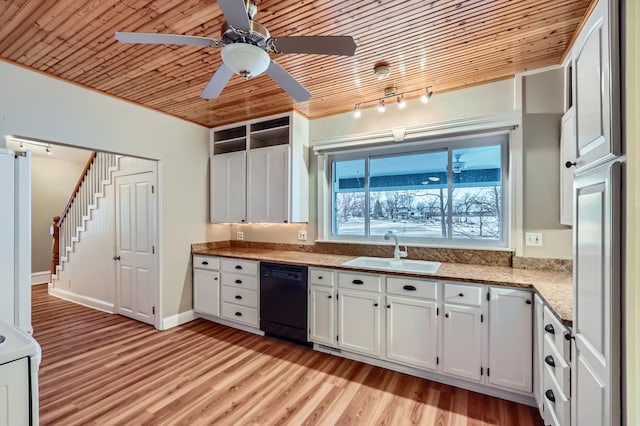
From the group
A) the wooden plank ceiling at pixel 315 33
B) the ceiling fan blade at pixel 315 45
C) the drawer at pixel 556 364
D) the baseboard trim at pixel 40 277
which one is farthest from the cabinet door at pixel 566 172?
the baseboard trim at pixel 40 277

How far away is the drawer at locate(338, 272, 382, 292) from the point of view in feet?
8.23

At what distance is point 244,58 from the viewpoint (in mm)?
1446

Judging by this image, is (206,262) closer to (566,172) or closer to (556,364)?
(556,364)

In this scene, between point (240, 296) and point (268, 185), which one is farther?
point (268, 185)

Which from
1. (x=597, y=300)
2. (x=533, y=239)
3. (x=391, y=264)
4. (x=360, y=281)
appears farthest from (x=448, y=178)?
(x=597, y=300)

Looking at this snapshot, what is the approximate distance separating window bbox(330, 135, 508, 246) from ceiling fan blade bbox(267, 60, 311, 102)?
148 cm

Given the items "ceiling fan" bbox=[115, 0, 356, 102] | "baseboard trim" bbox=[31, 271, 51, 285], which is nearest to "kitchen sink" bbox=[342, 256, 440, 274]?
"ceiling fan" bbox=[115, 0, 356, 102]

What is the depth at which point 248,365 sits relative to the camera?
2594mm

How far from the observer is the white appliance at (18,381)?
1035mm

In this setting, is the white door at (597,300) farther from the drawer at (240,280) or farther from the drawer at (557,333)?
the drawer at (240,280)

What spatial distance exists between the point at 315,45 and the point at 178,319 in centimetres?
349

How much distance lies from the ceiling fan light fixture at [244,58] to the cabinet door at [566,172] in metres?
2.14

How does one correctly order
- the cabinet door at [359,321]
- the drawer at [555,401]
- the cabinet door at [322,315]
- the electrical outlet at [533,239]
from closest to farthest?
the drawer at [555,401] < the electrical outlet at [533,239] < the cabinet door at [359,321] < the cabinet door at [322,315]

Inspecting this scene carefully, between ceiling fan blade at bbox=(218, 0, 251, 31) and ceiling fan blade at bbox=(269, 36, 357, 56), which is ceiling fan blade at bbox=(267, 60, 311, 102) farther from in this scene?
ceiling fan blade at bbox=(218, 0, 251, 31)
